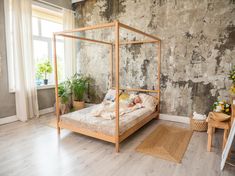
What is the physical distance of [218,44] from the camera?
3.31 m

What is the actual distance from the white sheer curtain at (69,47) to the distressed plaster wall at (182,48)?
0.85 m

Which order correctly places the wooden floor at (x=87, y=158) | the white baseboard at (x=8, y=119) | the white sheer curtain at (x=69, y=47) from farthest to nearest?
the white sheer curtain at (x=69, y=47) < the white baseboard at (x=8, y=119) < the wooden floor at (x=87, y=158)

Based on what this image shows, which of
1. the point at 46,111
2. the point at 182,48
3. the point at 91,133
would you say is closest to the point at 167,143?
the point at 91,133

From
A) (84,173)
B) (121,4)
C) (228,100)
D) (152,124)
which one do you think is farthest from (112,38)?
(84,173)

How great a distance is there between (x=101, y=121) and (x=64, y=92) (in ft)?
6.53

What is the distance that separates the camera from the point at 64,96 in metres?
4.34

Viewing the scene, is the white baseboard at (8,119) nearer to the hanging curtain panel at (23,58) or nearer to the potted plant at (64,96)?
the hanging curtain panel at (23,58)

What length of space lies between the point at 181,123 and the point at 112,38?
2702 millimetres

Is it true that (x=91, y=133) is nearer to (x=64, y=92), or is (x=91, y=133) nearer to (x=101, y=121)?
(x=101, y=121)

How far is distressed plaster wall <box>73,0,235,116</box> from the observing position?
329 cm

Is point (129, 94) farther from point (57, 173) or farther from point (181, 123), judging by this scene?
point (57, 173)

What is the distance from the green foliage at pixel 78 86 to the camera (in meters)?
4.56

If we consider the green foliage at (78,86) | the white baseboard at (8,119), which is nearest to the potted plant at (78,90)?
the green foliage at (78,86)

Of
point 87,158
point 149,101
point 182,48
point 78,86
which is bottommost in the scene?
point 87,158
